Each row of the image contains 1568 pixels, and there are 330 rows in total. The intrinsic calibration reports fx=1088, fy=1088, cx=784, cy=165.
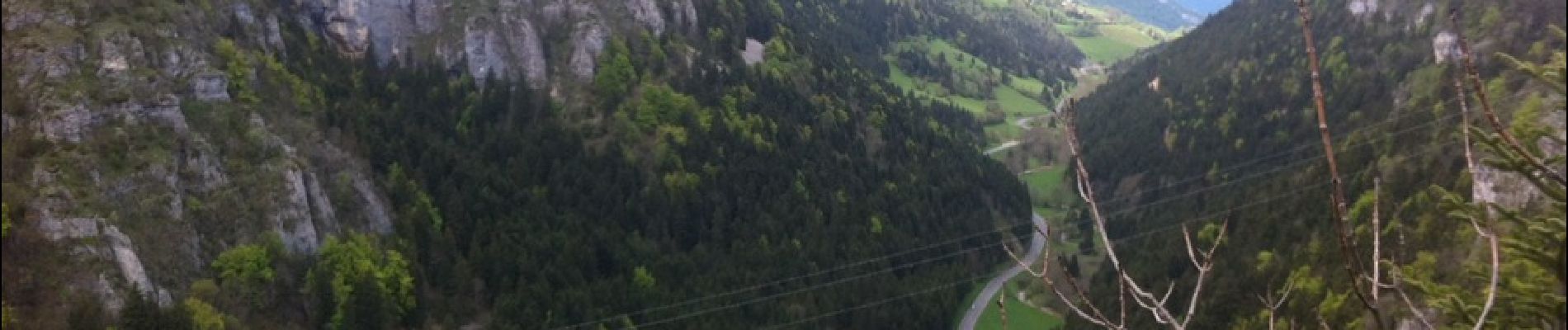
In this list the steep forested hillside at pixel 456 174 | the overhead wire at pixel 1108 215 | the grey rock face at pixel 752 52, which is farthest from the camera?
the grey rock face at pixel 752 52

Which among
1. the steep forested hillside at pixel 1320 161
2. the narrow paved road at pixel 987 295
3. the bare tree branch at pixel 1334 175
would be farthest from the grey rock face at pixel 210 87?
the bare tree branch at pixel 1334 175

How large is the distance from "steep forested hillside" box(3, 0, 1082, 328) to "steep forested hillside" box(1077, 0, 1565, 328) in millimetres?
25660

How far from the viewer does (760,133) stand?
132 m

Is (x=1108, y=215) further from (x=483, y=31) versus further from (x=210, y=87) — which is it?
(x=210, y=87)

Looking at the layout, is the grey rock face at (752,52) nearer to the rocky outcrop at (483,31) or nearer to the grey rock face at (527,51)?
the rocky outcrop at (483,31)

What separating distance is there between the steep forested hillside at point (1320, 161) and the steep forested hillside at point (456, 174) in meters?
25.7

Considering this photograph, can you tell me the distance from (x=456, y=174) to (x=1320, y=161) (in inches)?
3782

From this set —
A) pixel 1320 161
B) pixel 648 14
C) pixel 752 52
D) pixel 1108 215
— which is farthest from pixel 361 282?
pixel 1108 215

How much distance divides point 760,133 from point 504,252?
4439cm

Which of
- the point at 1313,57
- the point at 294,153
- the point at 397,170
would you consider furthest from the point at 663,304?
the point at 1313,57

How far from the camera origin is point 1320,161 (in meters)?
126

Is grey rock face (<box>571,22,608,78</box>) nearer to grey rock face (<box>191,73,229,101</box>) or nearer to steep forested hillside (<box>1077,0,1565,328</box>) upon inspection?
grey rock face (<box>191,73,229,101</box>)

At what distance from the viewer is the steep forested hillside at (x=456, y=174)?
6738 centimetres

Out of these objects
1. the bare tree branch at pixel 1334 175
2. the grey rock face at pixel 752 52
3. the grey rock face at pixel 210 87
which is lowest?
the grey rock face at pixel 752 52
